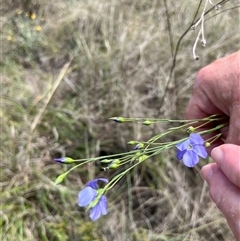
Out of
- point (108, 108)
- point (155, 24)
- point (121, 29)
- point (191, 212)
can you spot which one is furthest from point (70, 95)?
point (191, 212)

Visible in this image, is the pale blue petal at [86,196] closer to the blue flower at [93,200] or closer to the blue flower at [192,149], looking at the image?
the blue flower at [93,200]

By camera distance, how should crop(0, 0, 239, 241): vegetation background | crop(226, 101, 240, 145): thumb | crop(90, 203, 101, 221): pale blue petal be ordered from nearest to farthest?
crop(90, 203, 101, 221): pale blue petal → crop(226, 101, 240, 145): thumb → crop(0, 0, 239, 241): vegetation background

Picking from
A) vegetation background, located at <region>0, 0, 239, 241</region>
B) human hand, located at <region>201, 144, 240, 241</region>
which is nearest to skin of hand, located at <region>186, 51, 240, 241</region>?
human hand, located at <region>201, 144, 240, 241</region>

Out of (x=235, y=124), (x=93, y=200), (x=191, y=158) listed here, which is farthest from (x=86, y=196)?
(x=235, y=124)

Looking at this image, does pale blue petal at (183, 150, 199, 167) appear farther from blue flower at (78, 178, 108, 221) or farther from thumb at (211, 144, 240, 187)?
blue flower at (78, 178, 108, 221)

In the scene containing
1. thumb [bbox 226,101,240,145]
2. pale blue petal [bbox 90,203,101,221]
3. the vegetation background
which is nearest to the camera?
pale blue petal [bbox 90,203,101,221]

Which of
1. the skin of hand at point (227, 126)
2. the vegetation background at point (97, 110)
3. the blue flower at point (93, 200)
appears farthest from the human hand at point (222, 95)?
the blue flower at point (93, 200)
